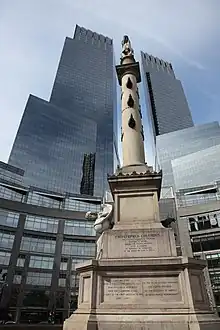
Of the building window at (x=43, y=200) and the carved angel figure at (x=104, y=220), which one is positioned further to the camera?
the building window at (x=43, y=200)

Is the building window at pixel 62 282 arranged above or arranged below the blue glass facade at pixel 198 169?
below

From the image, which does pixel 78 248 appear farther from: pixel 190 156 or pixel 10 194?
pixel 190 156

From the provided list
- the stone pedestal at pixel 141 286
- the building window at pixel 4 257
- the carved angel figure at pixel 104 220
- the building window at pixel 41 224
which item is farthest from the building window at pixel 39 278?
the stone pedestal at pixel 141 286

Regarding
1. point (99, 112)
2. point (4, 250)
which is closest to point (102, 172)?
point (99, 112)

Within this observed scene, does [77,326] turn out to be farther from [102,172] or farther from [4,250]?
[102,172]

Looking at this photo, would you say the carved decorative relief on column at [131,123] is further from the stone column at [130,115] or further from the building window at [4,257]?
the building window at [4,257]

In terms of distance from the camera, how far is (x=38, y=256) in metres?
64.5

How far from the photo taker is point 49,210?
67938mm

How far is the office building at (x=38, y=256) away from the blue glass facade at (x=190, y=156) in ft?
181

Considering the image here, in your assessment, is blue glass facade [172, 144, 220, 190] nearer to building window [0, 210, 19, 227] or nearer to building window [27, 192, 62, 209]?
building window [27, 192, 62, 209]

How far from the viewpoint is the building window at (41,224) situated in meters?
65.6

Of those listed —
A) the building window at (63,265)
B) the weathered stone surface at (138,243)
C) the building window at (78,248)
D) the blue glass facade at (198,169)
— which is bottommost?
the weathered stone surface at (138,243)

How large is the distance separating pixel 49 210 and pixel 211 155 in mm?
71137

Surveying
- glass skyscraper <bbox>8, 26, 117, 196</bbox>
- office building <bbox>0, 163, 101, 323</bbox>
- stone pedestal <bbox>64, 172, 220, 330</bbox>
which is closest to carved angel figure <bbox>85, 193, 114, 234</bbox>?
stone pedestal <bbox>64, 172, 220, 330</bbox>
